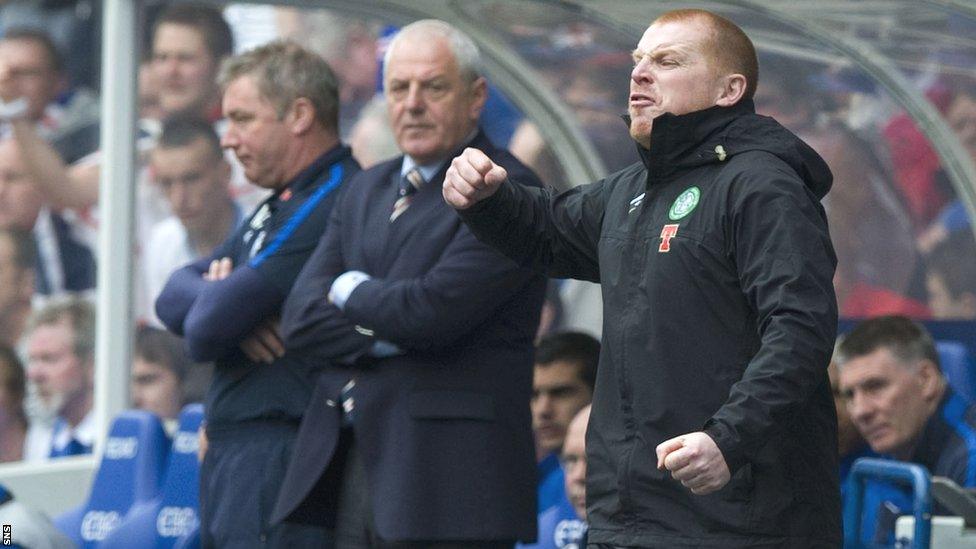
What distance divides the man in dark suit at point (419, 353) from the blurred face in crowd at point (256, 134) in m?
0.45

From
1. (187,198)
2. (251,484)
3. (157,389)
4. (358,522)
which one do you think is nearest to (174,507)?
(251,484)

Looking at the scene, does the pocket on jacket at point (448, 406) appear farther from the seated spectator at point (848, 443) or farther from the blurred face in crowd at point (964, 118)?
the blurred face in crowd at point (964, 118)

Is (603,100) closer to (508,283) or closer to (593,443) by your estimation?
(508,283)

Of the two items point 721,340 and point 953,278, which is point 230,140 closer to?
point 721,340

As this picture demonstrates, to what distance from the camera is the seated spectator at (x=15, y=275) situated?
1186 cm

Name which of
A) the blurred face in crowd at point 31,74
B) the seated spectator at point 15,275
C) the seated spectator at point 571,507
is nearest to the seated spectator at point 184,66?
the seated spectator at point 15,275

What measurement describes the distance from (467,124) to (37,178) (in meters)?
7.85

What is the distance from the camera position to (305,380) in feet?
16.0

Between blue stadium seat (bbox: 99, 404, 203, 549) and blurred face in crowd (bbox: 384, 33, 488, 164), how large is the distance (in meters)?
2.16

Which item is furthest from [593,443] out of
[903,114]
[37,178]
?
[37,178]

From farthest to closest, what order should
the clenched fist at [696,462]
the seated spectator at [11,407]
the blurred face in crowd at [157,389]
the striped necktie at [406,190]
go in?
the seated spectator at [11,407] < the blurred face in crowd at [157,389] < the striped necktie at [406,190] < the clenched fist at [696,462]

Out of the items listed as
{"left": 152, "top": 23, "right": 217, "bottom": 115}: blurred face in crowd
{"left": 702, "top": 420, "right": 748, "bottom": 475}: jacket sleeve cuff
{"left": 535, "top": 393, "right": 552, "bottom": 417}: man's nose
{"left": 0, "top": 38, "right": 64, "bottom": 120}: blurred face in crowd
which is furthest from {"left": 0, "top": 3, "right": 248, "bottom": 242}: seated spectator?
{"left": 702, "top": 420, "right": 748, "bottom": 475}: jacket sleeve cuff

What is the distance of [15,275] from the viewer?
474 inches

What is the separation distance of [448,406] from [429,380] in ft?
0.26
